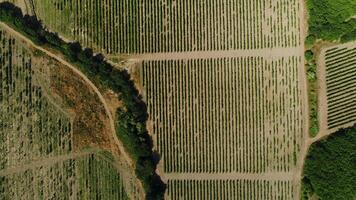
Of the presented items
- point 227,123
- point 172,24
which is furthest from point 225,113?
point 172,24

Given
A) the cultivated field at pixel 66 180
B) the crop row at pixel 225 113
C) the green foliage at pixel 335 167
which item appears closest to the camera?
the green foliage at pixel 335 167

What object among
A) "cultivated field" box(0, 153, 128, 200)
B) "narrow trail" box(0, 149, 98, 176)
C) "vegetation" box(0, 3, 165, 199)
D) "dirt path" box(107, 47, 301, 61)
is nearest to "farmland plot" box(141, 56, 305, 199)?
"dirt path" box(107, 47, 301, 61)

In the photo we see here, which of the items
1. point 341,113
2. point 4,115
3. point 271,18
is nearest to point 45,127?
point 4,115

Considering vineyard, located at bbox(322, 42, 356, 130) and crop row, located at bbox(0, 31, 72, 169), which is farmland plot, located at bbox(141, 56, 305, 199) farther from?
crop row, located at bbox(0, 31, 72, 169)

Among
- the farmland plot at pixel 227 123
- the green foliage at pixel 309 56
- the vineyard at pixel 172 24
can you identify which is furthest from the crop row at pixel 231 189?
the vineyard at pixel 172 24

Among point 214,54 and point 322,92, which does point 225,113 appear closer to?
point 214,54

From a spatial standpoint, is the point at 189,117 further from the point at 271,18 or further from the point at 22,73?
the point at 22,73

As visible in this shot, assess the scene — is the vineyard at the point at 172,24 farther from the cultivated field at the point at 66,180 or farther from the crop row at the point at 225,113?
the cultivated field at the point at 66,180
